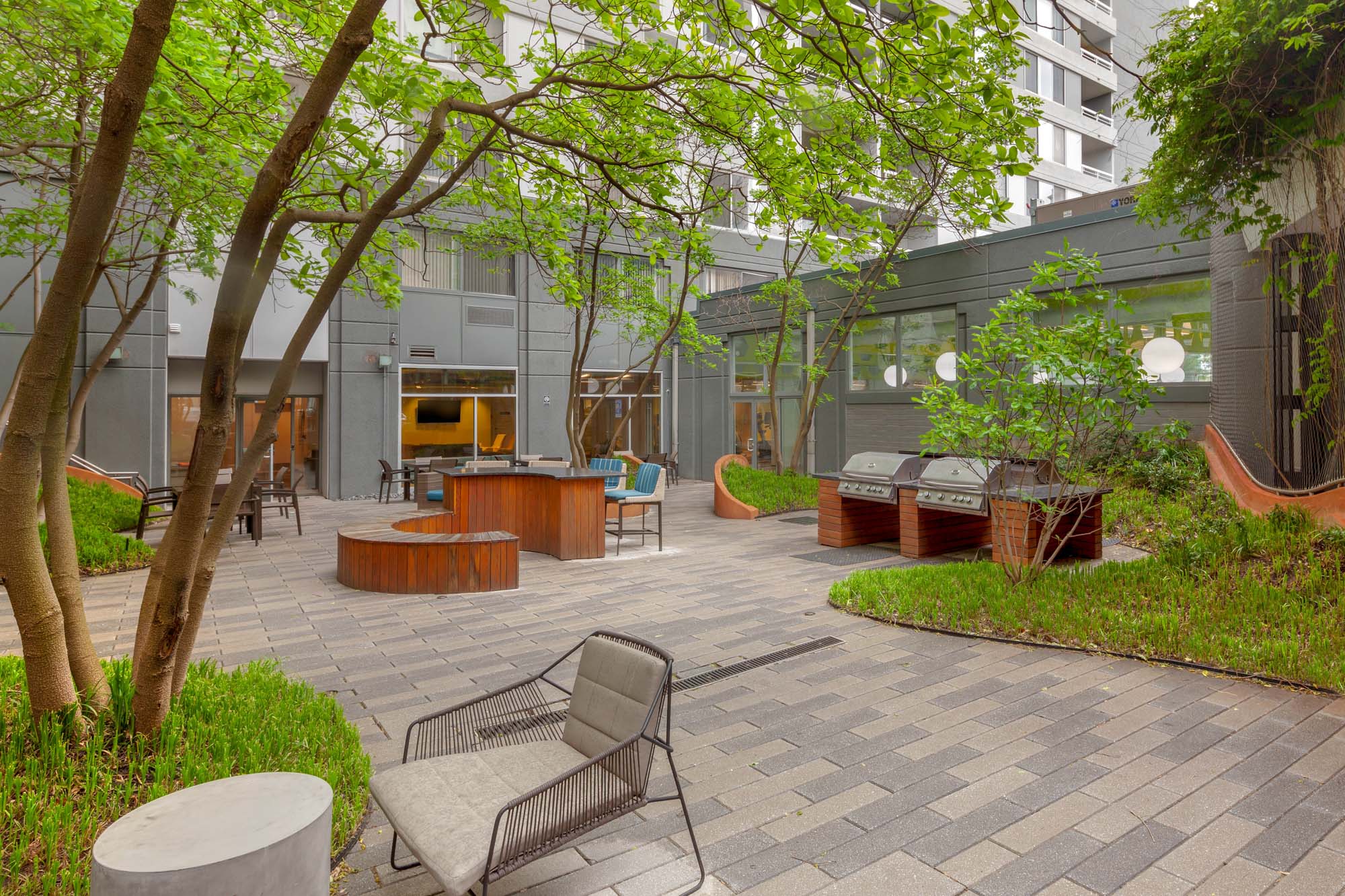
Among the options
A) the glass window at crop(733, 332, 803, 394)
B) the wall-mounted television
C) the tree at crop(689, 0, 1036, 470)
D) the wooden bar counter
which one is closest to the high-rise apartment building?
the wall-mounted television

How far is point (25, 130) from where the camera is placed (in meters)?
7.77

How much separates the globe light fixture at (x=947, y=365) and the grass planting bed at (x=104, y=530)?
45.8ft

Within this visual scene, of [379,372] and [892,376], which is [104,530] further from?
[892,376]

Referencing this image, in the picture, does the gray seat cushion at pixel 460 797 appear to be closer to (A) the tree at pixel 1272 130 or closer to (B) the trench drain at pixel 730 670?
(B) the trench drain at pixel 730 670

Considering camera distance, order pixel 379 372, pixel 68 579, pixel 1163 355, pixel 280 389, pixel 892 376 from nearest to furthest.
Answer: pixel 280 389, pixel 68 579, pixel 1163 355, pixel 892 376, pixel 379 372

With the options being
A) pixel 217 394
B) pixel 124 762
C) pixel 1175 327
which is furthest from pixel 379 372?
pixel 1175 327

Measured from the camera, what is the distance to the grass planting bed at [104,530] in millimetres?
8906

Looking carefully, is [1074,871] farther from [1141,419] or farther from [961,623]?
[1141,419]

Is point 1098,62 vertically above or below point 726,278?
above

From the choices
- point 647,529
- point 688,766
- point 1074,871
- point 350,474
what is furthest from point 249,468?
point 350,474

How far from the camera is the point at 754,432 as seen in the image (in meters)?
21.0

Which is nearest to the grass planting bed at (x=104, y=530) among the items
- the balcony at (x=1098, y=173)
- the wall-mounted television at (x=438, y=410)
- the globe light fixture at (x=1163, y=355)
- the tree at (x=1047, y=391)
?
the wall-mounted television at (x=438, y=410)

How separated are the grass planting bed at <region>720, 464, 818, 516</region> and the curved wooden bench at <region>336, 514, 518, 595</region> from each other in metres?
6.98

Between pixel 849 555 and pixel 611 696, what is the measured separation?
7.45 metres
